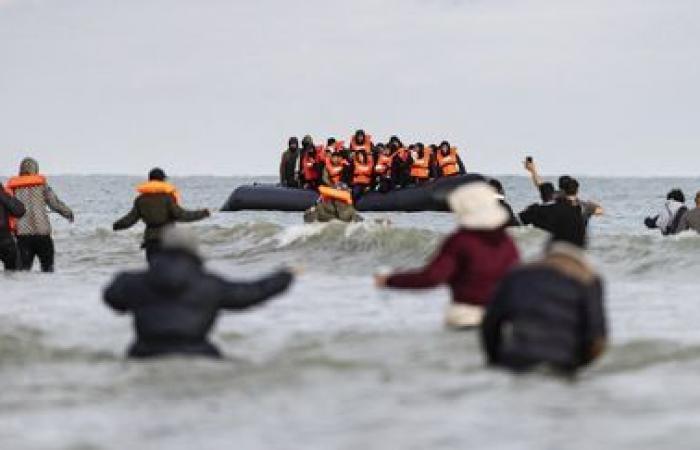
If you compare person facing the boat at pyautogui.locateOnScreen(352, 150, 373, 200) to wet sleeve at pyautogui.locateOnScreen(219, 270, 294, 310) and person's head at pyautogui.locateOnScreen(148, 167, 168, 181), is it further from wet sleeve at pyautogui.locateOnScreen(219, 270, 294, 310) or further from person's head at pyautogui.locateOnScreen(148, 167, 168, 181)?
wet sleeve at pyautogui.locateOnScreen(219, 270, 294, 310)

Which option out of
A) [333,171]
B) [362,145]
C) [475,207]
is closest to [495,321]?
[475,207]

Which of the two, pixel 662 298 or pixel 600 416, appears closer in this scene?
pixel 600 416

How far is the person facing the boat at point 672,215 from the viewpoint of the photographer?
75.5 ft

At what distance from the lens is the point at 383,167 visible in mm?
39469

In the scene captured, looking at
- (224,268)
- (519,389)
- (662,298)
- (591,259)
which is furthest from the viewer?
(224,268)

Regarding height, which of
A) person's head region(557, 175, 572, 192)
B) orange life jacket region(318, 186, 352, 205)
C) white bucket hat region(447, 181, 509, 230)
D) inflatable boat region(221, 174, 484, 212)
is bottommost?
inflatable boat region(221, 174, 484, 212)

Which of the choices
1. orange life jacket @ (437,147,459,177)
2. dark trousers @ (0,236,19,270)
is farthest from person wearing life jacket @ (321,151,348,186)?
dark trousers @ (0,236,19,270)

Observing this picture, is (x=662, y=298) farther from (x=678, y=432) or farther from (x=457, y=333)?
(x=678, y=432)

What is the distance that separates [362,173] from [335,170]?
257cm

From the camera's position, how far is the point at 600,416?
28.1ft

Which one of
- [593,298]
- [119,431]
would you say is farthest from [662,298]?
[119,431]

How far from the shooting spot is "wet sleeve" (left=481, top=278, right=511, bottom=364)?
902 cm

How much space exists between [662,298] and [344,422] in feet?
29.8

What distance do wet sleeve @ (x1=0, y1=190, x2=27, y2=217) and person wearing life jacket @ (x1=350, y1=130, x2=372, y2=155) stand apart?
2059cm
